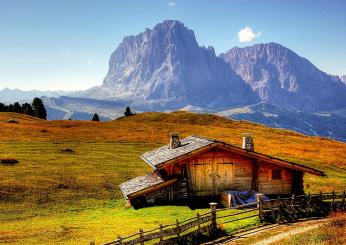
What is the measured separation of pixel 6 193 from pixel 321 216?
28.9 m

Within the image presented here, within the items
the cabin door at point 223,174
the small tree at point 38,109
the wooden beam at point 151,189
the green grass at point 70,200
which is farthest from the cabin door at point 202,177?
the small tree at point 38,109

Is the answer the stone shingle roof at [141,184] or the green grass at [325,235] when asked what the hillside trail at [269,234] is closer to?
the green grass at [325,235]

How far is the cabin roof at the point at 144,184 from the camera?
3397 centimetres

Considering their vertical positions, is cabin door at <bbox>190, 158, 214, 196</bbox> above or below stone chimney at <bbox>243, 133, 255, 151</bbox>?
below

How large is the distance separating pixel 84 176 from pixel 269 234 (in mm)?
27341

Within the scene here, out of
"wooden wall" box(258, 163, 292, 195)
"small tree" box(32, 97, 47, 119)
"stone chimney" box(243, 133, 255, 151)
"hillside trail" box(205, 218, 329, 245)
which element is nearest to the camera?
"hillside trail" box(205, 218, 329, 245)

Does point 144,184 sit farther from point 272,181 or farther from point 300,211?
point 300,211

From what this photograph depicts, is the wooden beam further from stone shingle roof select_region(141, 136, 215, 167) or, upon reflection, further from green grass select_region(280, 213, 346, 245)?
green grass select_region(280, 213, 346, 245)

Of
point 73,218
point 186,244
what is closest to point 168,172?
point 73,218

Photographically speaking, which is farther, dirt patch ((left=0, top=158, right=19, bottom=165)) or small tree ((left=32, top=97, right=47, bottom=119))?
small tree ((left=32, top=97, right=47, bottom=119))

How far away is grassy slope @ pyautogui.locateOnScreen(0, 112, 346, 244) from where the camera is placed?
1153 inches

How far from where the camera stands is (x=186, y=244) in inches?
939

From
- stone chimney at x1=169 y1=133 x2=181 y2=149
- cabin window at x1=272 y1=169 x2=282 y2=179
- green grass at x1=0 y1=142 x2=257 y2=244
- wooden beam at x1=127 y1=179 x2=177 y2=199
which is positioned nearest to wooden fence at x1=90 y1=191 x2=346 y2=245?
green grass at x1=0 y1=142 x2=257 y2=244

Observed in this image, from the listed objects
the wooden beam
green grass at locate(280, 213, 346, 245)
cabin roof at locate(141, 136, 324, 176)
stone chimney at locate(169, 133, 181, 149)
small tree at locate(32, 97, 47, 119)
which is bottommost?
green grass at locate(280, 213, 346, 245)
